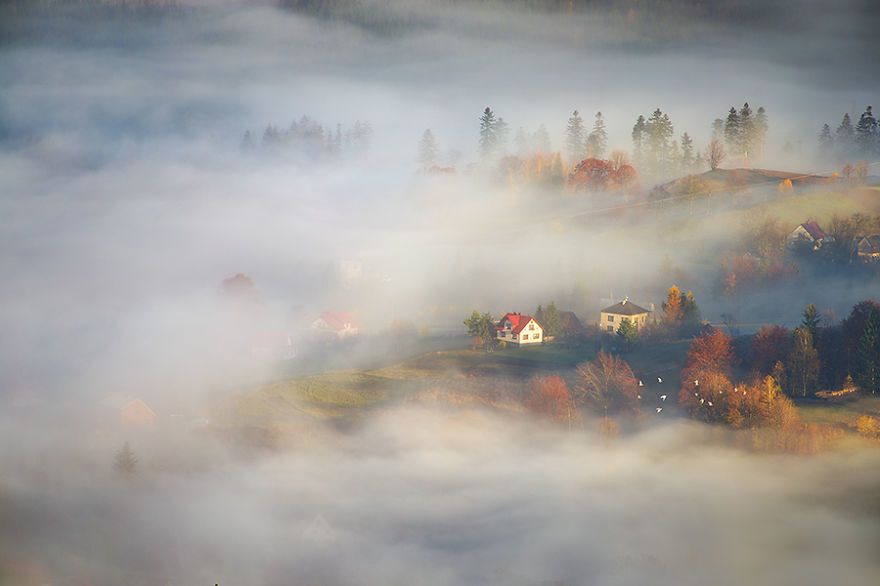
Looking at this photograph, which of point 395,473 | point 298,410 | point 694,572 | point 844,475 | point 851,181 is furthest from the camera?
point 851,181

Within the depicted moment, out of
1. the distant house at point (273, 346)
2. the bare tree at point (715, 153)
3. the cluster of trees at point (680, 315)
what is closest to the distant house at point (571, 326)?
the cluster of trees at point (680, 315)

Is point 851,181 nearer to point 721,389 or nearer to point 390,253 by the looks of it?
point 721,389

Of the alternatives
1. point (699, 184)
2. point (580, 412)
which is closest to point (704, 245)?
point (699, 184)

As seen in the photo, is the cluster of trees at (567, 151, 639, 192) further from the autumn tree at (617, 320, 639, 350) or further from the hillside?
the autumn tree at (617, 320, 639, 350)

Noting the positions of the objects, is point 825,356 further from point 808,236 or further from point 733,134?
point 733,134

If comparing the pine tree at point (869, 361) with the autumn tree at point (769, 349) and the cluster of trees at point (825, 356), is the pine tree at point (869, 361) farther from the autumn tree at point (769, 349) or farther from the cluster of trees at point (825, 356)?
the autumn tree at point (769, 349)

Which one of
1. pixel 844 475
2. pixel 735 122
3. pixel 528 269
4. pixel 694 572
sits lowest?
pixel 694 572
